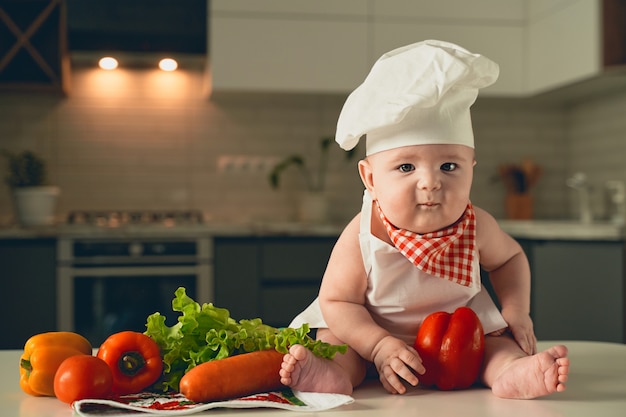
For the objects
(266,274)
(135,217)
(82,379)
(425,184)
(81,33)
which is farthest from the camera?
(135,217)

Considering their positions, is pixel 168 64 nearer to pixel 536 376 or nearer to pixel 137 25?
pixel 137 25

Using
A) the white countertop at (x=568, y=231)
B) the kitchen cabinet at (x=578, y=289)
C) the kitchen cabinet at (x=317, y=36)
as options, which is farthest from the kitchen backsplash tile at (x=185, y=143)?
the kitchen cabinet at (x=578, y=289)

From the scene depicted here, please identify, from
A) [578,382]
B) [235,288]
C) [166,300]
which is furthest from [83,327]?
[578,382]

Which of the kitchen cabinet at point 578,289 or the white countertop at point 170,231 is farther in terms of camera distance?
the white countertop at point 170,231

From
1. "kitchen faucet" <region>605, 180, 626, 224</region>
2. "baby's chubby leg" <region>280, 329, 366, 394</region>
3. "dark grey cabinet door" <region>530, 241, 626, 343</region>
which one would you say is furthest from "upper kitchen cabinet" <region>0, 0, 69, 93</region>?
"baby's chubby leg" <region>280, 329, 366, 394</region>

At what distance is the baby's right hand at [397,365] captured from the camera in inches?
34.3

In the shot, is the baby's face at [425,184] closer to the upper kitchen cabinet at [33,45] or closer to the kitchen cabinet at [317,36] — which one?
the kitchen cabinet at [317,36]

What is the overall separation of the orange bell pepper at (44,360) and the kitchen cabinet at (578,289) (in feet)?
8.12

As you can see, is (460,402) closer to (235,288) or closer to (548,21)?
(235,288)

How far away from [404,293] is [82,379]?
0.41 m

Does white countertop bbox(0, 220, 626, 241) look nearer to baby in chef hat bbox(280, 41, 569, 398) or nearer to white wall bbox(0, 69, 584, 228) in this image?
white wall bbox(0, 69, 584, 228)

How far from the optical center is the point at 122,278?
3303mm

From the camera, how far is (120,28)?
351 centimetres

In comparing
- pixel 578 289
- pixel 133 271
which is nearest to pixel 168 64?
pixel 133 271
